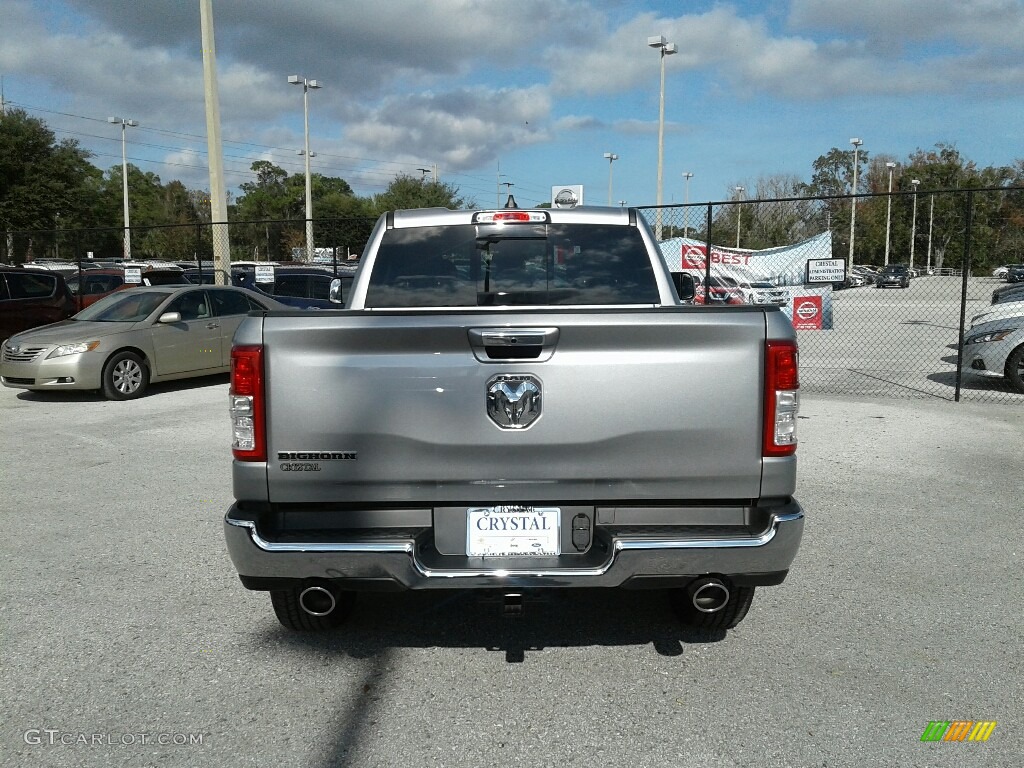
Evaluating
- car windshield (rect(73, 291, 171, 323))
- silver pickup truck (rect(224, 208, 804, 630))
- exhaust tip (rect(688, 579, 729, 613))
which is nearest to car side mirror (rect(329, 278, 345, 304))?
silver pickup truck (rect(224, 208, 804, 630))

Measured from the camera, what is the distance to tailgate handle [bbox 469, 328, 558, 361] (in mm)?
3232

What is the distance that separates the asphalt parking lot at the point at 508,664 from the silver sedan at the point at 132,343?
5.95 m

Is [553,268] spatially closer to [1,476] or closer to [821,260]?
[1,476]

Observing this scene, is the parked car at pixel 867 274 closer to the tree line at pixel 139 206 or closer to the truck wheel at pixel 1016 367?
the tree line at pixel 139 206

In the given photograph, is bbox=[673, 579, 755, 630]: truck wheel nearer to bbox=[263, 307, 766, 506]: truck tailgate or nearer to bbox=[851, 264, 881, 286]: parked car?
bbox=[263, 307, 766, 506]: truck tailgate

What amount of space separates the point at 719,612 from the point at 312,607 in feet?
5.90

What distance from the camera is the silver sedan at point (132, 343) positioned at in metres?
11.5

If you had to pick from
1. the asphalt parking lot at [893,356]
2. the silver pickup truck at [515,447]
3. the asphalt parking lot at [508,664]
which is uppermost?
the silver pickup truck at [515,447]

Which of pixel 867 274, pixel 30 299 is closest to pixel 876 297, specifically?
pixel 867 274

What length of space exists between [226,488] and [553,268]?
3.61 m

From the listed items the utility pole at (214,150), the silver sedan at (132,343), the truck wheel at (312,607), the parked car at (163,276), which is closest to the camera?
the truck wheel at (312,607)

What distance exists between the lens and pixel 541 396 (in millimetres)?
3242

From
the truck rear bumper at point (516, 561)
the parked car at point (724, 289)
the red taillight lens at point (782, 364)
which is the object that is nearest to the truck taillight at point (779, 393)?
the red taillight lens at point (782, 364)

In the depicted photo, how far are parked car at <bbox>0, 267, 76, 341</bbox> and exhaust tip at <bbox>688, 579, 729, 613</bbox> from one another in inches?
583
